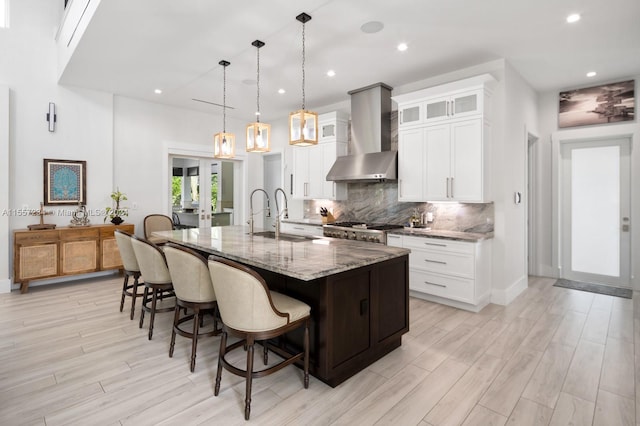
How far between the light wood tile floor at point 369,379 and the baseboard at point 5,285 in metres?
1.28

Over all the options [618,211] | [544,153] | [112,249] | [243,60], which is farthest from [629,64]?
[112,249]

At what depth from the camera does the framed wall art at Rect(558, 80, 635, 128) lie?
465 centimetres

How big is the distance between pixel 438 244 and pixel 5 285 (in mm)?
5888

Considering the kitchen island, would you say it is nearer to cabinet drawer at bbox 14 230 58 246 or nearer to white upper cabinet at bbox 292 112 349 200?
white upper cabinet at bbox 292 112 349 200

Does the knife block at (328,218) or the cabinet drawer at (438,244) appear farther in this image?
the knife block at (328,218)

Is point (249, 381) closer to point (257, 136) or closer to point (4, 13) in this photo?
point (257, 136)

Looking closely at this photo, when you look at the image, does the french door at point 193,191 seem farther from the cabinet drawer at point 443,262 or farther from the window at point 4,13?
the cabinet drawer at point 443,262

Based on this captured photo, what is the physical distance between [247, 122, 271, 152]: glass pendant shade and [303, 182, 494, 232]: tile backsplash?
8.13 ft

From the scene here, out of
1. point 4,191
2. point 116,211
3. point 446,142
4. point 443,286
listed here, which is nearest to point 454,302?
point 443,286

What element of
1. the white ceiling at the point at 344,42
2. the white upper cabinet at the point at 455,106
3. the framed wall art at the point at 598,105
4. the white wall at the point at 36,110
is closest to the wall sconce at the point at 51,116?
the white wall at the point at 36,110

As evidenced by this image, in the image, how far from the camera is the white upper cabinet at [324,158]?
5.79 m

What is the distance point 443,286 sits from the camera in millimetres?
4160

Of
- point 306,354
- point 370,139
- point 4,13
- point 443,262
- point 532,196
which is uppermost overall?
point 4,13

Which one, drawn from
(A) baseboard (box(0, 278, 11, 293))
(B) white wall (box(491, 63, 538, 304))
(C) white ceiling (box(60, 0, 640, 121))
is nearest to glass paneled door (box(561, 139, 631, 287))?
(C) white ceiling (box(60, 0, 640, 121))
